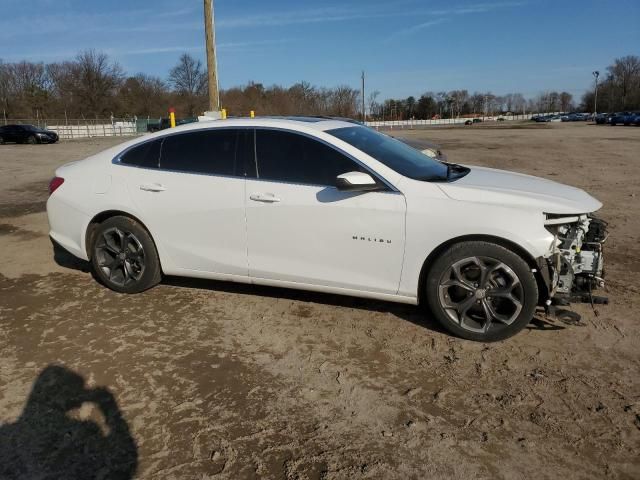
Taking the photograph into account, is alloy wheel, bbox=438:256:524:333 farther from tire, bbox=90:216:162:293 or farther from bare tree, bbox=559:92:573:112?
bare tree, bbox=559:92:573:112

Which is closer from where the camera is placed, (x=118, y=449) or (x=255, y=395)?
(x=118, y=449)

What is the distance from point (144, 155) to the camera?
4.73 metres

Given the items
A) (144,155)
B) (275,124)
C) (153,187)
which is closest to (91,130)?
(144,155)

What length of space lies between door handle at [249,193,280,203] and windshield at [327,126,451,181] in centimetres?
72

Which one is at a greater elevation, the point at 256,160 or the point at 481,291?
the point at 256,160

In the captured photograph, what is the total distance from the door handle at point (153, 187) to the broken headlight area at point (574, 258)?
10.4 ft

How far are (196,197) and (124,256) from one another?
1021mm

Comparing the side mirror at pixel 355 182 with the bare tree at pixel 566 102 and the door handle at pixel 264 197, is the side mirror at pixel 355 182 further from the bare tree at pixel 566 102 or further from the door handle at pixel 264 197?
the bare tree at pixel 566 102

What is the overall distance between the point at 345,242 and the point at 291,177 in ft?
2.31

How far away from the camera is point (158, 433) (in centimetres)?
281

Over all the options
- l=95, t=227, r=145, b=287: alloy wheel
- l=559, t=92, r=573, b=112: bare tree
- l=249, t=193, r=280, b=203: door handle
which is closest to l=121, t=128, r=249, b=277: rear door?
l=249, t=193, r=280, b=203: door handle

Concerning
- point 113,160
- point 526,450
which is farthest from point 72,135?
point 526,450

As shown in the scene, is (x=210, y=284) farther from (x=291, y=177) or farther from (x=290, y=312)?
(x=291, y=177)

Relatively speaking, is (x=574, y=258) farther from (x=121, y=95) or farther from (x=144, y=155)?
(x=121, y=95)
